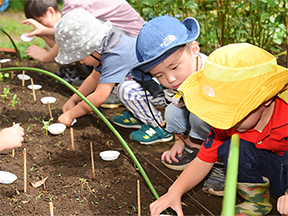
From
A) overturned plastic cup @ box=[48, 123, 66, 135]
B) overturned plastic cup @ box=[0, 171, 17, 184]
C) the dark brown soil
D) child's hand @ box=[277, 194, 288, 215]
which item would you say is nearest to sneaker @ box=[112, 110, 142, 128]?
the dark brown soil

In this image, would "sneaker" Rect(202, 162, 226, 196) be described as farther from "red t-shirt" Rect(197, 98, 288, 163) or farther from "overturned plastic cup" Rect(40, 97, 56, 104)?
"overturned plastic cup" Rect(40, 97, 56, 104)

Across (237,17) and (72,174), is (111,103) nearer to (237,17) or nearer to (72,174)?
(72,174)

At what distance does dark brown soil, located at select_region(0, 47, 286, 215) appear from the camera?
1.33m

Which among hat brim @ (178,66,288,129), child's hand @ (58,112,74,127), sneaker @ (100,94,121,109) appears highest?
hat brim @ (178,66,288,129)

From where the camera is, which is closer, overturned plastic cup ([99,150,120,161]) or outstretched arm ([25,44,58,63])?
overturned plastic cup ([99,150,120,161])

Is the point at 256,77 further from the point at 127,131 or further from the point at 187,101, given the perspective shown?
the point at 127,131

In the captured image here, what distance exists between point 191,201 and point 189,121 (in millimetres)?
494

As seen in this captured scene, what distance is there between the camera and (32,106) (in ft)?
7.43

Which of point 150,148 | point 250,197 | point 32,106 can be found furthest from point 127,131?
point 250,197

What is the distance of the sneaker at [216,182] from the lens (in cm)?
145

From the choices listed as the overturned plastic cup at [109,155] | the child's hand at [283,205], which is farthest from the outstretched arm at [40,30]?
the child's hand at [283,205]

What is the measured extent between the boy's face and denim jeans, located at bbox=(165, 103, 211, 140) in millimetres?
310

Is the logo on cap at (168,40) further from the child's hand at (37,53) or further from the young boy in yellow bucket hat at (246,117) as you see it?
the child's hand at (37,53)

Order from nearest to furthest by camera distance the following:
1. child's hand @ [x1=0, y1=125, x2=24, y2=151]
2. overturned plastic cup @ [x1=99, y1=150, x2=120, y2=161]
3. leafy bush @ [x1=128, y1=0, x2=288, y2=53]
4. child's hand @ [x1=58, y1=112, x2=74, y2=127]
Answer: child's hand @ [x1=0, y1=125, x2=24, y2=151]
overturned plastic cup @ [x1=99, y1=150, x2=120, y2=161]
child's hand @ [x1=58, y1=112, x2=74, y2=127]
leafy bush @ [x1=128, y1=0, x2=288, y2=53]
